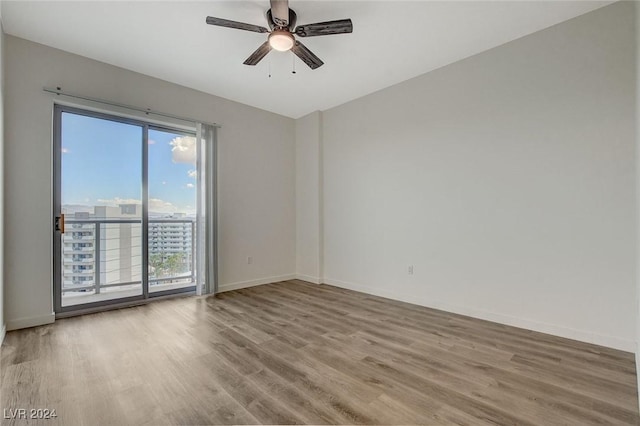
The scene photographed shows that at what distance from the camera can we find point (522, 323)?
118 inches

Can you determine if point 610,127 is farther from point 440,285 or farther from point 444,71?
point 440,285

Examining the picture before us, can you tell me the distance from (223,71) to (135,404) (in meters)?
3.57

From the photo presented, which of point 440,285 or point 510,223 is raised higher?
point 510,223

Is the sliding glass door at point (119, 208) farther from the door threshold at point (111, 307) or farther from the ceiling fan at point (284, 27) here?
→ the ceiling fan at point (284, 27)

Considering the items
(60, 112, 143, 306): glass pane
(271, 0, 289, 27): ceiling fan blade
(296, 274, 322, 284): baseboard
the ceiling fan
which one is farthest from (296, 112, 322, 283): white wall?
(271, 0, 289, 27): ceiling fan blade

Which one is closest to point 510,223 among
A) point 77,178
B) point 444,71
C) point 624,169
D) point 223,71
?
point 624,169

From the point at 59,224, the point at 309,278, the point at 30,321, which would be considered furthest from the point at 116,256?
the point at 309,278

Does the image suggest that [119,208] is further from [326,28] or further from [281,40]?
[326,28]

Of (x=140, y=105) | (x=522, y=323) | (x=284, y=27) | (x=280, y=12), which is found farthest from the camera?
(x=140, y=105)

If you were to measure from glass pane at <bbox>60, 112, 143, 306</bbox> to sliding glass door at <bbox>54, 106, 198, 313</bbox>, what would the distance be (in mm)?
10

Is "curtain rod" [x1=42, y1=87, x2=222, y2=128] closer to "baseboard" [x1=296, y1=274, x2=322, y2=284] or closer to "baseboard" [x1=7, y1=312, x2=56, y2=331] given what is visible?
"baseboard" [x1=7, y1=312, x2=56, y2=331]

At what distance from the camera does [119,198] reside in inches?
151

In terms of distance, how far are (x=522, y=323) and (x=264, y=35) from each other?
13.1 ft

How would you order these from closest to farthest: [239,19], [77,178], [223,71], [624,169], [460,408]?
[460,408] < [624,169] < [239,19] < [77,178] < [223,71]
